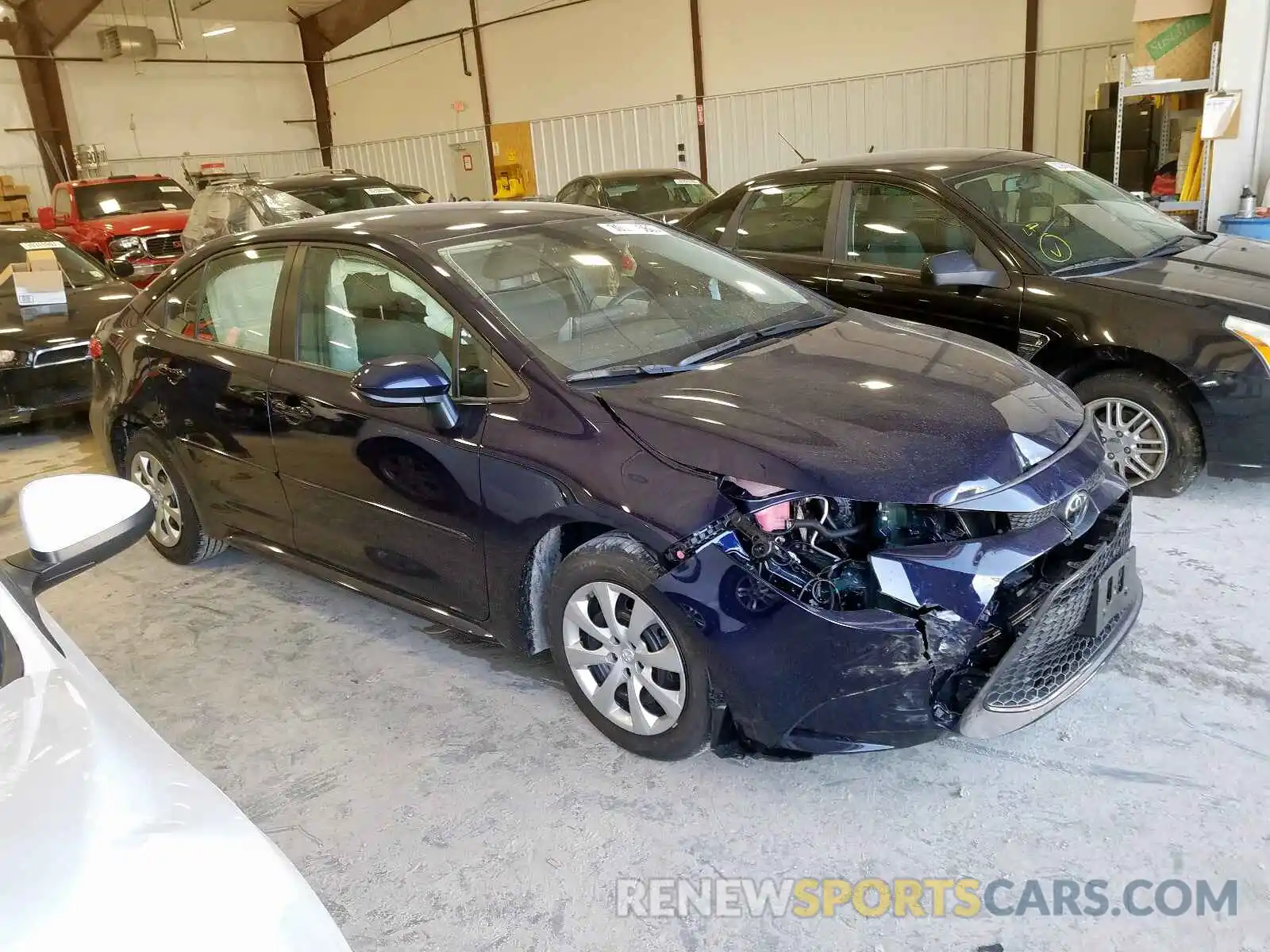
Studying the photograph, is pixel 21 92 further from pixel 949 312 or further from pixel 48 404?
pixel 949 312

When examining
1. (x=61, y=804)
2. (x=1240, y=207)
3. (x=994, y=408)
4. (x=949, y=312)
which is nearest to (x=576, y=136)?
(x=1240, y=207)

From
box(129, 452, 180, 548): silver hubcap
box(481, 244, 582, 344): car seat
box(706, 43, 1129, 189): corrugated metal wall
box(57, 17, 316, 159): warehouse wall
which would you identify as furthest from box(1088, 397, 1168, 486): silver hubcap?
box(57, 17, 316, 159): warehouse wall

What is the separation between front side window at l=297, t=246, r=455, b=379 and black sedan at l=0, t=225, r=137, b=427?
13.1 ft

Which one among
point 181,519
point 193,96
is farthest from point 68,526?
point 193,96

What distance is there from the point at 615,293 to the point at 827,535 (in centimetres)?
114

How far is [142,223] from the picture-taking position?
1081 cm

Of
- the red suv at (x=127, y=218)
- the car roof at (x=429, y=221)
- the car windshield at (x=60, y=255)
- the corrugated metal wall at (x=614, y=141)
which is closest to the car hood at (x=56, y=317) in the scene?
the car windshield at (x=60, y=255)

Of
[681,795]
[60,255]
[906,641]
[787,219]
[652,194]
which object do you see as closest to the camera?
[906,641]

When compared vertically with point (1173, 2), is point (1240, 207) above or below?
below

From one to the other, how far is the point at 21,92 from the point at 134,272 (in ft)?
29.3

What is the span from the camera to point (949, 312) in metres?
4.32

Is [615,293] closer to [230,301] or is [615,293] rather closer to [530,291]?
[530,291]

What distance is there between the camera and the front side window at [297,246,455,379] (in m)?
2.81

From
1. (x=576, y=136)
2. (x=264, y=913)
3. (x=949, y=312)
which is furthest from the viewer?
(x=576, y=136)
